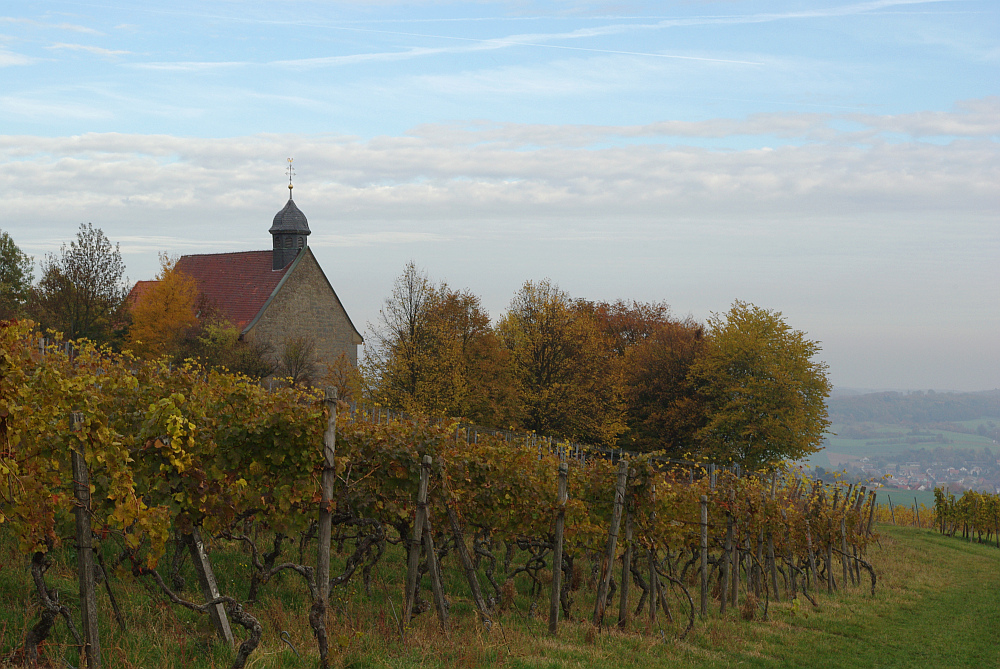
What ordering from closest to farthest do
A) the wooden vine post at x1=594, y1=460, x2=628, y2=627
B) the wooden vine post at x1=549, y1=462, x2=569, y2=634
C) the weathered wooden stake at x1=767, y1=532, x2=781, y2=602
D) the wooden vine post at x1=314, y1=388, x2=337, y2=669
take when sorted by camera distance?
the wooden vine post at x1=314, y1=388, x2=337, y2=669
the wooden vine post at x1=549, y1=462, x2=569, y2=634
the wooden vine post at x1=594, y1=460, x2=628, y2=627
the weathered wooden stake at x1=767, y1=532, x2=781, y2=602

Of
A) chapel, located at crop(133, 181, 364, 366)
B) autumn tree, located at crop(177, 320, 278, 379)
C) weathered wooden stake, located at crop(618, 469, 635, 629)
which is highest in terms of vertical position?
chapel, located at crop(133, 181, 364, 366)

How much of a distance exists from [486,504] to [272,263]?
48199 mm

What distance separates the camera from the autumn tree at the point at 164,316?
42812 mm

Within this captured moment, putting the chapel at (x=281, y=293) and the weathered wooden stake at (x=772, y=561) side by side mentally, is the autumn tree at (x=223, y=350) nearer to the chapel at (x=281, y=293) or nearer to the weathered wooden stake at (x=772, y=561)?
the chapel at (x=281, y=293)

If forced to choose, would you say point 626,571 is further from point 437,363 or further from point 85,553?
point 437,363

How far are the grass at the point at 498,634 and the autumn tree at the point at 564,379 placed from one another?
27395 mm

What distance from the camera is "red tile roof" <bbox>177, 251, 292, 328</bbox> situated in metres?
51.5

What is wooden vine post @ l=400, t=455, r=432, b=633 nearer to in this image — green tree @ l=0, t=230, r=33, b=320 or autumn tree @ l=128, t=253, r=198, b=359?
autumn tree @ l=128, t=253, r=198, b=359

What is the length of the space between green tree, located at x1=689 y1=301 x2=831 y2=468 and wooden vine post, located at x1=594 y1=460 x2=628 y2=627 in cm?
3515

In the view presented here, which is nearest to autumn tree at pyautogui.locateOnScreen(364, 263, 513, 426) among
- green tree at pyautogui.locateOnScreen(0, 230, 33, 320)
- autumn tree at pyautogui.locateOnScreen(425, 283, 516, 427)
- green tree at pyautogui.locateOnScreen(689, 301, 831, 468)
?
autumn tree at pyautogui.locateOnScreen(425, 283, 516, 427)

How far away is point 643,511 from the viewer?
10250 millimetres

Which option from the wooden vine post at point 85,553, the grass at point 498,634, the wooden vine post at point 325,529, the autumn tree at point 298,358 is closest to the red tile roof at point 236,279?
the autumn tree at point 298,358

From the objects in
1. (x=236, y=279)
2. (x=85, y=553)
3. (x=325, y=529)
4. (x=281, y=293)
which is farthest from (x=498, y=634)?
(x=236, y=279)

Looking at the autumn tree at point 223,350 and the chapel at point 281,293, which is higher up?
the chapel at point 281,293
